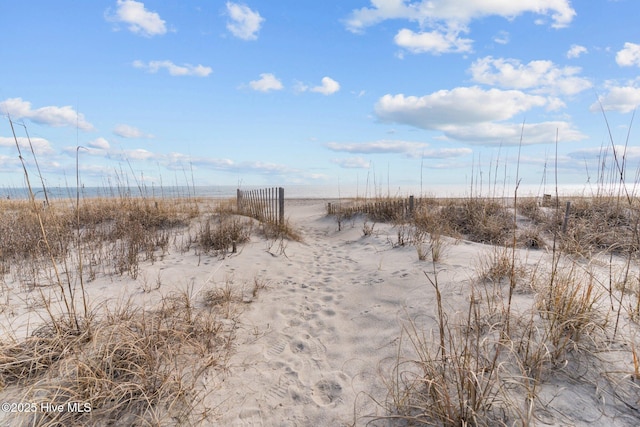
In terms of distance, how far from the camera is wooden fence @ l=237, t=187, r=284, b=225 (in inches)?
337

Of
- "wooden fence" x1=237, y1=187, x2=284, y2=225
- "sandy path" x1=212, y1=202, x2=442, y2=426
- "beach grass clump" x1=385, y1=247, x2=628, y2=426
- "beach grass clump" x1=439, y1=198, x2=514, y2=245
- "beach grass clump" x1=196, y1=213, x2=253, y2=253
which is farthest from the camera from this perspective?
"wooden fence" x1=237, y1=187, x2=284, y2=225

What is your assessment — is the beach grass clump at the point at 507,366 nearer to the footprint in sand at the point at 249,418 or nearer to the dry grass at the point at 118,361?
the footprint in sand at the point at 249,418

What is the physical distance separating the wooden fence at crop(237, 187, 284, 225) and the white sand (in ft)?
7.22

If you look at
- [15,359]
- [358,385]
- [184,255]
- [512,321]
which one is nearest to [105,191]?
[184,255]

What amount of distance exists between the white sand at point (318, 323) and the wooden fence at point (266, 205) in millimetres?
2200

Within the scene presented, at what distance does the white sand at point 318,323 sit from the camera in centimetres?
212

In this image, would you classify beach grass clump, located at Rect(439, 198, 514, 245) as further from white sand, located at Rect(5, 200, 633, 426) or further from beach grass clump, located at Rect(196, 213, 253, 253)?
→ beach grass clump, located at Rect(196, 213, 253, 253)

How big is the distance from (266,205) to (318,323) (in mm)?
6260

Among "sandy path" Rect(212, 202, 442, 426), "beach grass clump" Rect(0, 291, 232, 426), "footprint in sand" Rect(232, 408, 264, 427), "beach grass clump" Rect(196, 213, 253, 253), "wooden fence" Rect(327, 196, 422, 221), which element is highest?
"wooden fence" Rect(327, 196, 422, 221)

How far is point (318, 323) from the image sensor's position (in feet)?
11.6

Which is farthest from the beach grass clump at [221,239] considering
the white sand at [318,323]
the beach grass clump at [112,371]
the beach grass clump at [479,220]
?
the beach grass clump at [479,220]

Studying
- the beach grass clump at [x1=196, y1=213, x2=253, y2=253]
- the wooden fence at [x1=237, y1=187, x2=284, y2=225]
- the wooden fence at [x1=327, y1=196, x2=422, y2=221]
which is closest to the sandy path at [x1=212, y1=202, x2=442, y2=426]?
the beach grass clump at [x1=196, y1=213, x2=253, y2=253]

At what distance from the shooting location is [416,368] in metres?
2.41

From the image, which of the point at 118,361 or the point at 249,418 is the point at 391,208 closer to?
the point at 249,418
